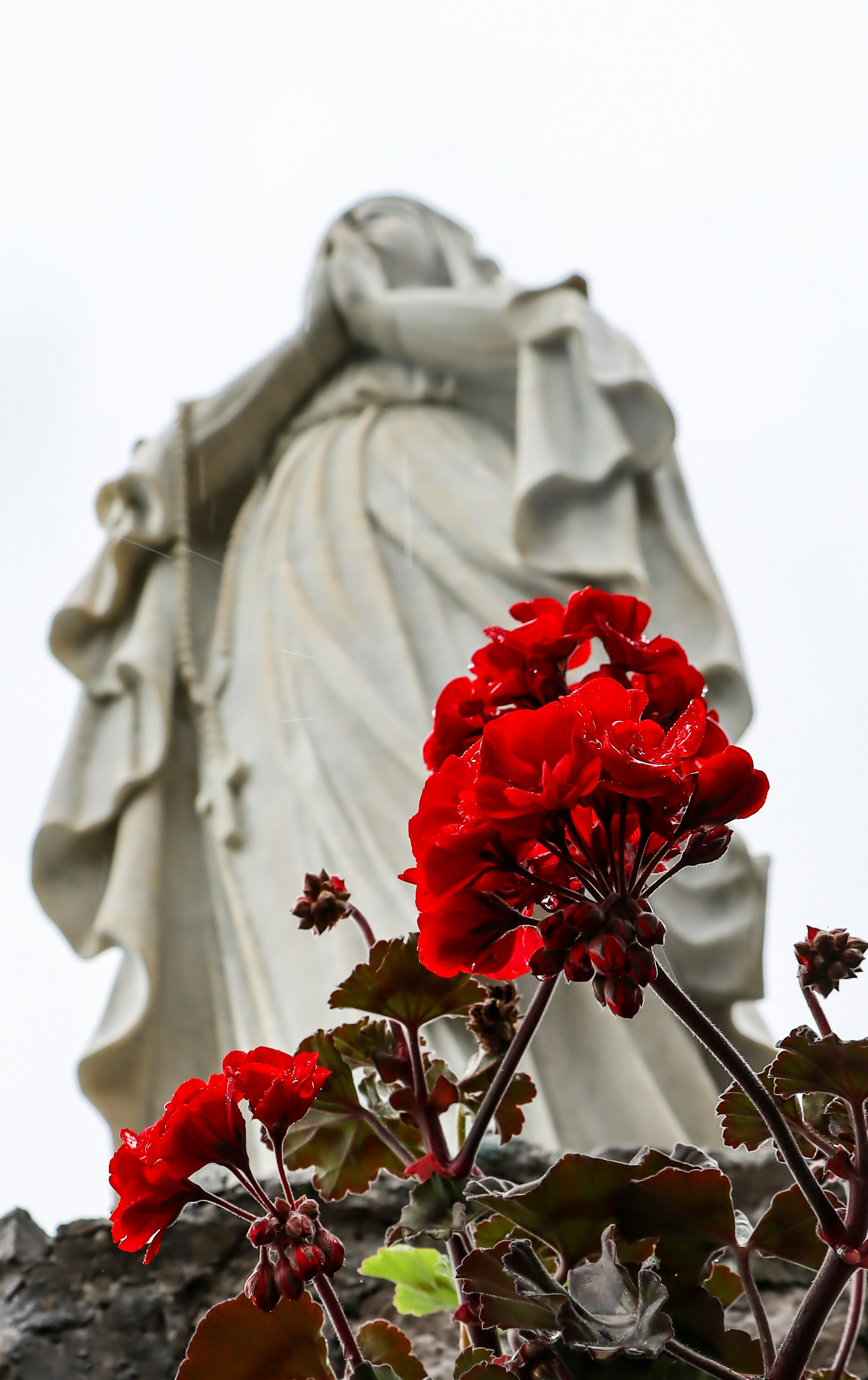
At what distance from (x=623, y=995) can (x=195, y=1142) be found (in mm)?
134

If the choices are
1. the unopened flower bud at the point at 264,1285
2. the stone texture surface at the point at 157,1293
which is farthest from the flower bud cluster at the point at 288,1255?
the stone texture surface at the point at 157,1293

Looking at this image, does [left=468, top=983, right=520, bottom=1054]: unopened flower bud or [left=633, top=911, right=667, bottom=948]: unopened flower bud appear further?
[left=468, top=983, right=520, bottom=1054]: unopened flower bud

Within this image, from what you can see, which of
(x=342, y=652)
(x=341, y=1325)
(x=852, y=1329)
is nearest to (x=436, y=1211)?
(x=341, y=1325)

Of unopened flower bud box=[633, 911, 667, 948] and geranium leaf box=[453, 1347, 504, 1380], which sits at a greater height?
unopened flower bud box=[633, 911, 667, 948]

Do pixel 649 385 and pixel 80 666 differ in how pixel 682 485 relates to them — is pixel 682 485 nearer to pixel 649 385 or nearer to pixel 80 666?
pixel 649 385

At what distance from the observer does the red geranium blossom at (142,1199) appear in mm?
340

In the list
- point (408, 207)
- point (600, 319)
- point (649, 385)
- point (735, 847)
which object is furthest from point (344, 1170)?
point (408, 207)

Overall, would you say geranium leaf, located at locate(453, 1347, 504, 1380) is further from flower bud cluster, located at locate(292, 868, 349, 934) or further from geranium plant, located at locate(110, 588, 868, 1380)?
flower bud cluster, located at locate(292, 868, 349, 934)

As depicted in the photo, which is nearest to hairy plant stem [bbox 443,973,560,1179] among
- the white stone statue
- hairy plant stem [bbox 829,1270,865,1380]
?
hairy plant stem [bbox 829,1270,865,1380]

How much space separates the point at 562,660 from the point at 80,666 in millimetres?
2195

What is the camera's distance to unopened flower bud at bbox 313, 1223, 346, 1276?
1.04 feet

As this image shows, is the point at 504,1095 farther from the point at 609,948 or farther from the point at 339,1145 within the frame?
the point at 609,948

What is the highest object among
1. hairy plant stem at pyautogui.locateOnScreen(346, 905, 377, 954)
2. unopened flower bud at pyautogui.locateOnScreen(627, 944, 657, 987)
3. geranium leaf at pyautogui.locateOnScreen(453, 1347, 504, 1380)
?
hairy plant stem at pyautogui.locateOnScreen(346, 905, 377, 954)

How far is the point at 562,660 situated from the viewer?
17.9 inches
